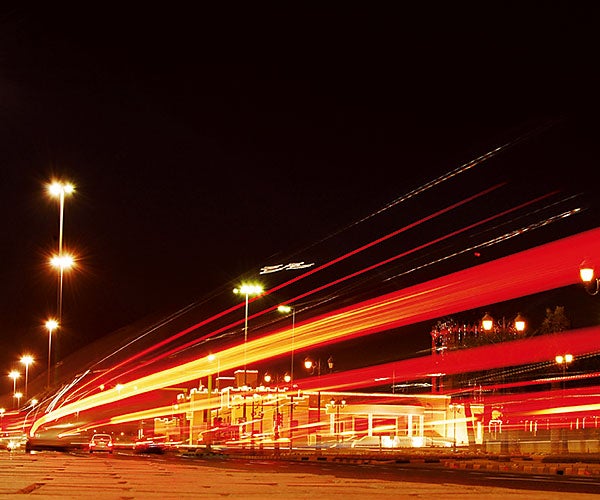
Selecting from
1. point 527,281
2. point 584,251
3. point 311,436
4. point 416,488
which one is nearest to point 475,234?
point 527,281

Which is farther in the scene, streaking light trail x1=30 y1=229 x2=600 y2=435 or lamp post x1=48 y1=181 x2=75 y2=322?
lamp post x1=48 y1=181 x2=75 y2=322

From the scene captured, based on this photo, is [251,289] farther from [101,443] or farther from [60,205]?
[60,205]

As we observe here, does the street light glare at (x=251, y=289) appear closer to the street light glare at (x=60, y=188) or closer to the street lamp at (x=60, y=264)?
the street lamp at (x=60, y=264)

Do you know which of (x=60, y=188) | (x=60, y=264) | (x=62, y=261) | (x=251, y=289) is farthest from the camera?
(x=251, y=289)

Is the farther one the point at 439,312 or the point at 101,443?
the point at 101,443

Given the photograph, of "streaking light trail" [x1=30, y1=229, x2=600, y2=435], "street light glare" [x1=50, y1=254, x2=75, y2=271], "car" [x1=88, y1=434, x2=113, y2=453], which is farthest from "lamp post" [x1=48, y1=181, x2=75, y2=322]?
"car" [x1=88, y1=434, x2=113, y2=453]

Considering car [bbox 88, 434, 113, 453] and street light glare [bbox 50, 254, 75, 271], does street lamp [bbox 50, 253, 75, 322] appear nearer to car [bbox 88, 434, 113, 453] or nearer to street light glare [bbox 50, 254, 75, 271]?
street light glare [bbox 50, 254, 75, 271]

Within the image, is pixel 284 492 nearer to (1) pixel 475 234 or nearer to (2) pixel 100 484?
(2) pixel 100 484

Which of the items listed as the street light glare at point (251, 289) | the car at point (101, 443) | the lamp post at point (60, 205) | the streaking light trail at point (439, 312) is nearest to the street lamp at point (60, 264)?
the lamp post at point (60, 205)


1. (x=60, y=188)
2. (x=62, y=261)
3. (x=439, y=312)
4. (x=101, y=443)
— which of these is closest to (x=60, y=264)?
(x=62, y=261)

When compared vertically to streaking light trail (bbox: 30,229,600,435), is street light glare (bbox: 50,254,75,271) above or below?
above

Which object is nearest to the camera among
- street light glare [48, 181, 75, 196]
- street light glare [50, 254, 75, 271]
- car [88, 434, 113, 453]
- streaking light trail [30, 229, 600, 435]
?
streaking light trail [30, 229, 600, 435]

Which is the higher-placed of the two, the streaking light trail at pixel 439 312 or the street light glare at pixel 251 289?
the street light glare at pixel 251 289

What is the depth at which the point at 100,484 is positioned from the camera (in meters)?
13.6
